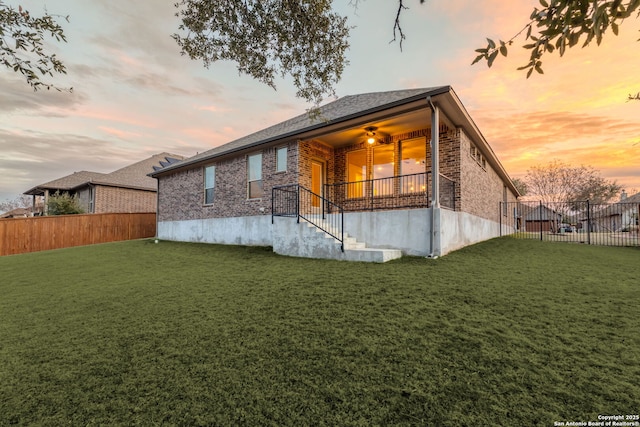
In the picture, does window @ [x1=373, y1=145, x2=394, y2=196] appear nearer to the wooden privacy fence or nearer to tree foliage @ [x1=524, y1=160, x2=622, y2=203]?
the wooden privacy fence

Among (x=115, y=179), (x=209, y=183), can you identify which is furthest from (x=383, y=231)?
(x=115, y=179)

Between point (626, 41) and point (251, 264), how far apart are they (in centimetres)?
963

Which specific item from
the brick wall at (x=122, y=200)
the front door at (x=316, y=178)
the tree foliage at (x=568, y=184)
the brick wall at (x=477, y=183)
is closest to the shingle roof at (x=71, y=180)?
the brick wall at (x=122, y=200)

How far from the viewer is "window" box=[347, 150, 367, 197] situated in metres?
10.9

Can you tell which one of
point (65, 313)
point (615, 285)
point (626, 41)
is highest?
point (626, 41)

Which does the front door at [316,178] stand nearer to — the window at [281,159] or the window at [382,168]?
the window at [281,159]

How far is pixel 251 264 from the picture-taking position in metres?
7.44

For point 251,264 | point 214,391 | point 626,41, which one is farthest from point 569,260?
point 214,391

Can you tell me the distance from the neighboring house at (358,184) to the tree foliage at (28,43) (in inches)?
177

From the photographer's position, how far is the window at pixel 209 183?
13.4 metres

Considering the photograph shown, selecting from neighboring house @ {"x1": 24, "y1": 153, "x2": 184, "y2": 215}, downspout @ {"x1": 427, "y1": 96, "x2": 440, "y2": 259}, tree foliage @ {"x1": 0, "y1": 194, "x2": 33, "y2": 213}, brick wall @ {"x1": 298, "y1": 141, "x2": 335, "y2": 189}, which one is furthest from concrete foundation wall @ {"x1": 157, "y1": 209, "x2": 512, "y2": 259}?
tree foliage @ {"x1": 0, "y1": 194, "x2": 33, "y2": 213}

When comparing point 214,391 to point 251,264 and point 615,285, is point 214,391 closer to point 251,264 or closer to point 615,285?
point 251,264

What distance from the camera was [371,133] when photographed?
962cm

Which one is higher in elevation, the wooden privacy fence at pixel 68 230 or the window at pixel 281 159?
the window at pixel 281 159
